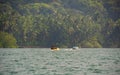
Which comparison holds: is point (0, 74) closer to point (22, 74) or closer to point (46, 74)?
point (22, 74)

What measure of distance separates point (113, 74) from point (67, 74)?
353 inches

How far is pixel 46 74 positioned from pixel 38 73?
2256 millimetres

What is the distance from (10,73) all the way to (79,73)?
13584 millimetres

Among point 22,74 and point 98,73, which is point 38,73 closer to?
point 22,74

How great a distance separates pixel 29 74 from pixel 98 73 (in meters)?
13.8

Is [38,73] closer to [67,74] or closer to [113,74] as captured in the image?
[67,74]

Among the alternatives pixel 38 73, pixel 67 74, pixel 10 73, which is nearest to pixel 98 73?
pixel 67 74

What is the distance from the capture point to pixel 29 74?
66875 mm

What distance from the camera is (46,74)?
2648 inches

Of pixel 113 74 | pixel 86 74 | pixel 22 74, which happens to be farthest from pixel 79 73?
pixel 22 74

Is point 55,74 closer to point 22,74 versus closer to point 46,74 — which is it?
point 46,74

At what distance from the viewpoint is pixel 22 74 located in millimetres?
66875

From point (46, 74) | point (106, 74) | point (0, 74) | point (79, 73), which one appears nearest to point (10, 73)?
point (0, 74)

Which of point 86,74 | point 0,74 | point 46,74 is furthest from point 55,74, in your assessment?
point 0,74
